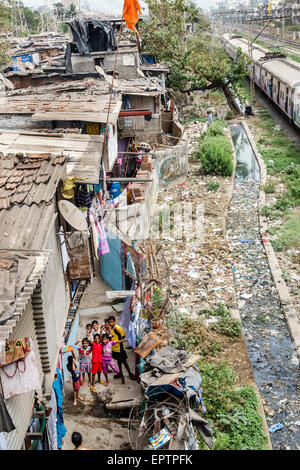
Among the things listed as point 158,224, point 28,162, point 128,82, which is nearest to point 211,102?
point 128,82

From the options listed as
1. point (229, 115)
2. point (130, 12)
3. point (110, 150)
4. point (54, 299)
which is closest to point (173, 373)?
point (54, 299)

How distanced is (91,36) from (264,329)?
14799mm

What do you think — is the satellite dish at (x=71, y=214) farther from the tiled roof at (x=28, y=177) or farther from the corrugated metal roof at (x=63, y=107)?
the corrugated metal roof at (x=63, y=107)

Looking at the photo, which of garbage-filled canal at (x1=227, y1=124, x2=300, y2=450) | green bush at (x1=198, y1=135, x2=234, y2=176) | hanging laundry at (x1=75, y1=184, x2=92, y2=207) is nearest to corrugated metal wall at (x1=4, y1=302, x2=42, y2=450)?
hanging laundry at (x1=75, y1=184, x2=92, y2=207)

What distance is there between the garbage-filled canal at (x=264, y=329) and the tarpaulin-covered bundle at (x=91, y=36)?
896cm

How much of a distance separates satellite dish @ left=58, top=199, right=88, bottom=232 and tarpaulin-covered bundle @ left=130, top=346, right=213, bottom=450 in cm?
227

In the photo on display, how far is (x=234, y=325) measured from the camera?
9.01 m

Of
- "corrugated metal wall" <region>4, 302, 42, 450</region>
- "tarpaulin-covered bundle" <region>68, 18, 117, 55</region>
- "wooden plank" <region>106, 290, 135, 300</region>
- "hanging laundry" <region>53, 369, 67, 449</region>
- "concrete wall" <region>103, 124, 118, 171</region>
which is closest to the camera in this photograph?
"corrugated metal wall" <region>4, 302, 42, 450</region>

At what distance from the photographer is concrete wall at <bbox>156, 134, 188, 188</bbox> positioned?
50.4 ft

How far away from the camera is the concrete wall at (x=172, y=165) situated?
15.4 m

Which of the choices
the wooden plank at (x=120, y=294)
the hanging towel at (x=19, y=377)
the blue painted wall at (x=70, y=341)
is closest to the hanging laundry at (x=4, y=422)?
the hanging towel at (x=19, y=377)

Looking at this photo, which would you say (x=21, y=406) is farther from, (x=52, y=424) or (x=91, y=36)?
(x=91, y=36)

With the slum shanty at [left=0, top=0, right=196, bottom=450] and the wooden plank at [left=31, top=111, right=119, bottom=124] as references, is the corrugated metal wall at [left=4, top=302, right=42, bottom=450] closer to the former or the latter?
the slum shanty at [left=0, top=0, right=196, bottom=450]

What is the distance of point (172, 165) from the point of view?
16.0m
